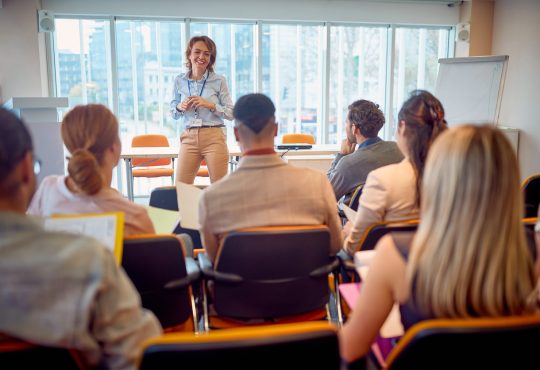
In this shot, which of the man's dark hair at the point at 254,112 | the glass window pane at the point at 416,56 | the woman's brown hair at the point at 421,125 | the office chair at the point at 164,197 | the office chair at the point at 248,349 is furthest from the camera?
the glass window pane at the point at 416,56

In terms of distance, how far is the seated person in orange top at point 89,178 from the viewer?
154cm

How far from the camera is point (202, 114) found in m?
3.84

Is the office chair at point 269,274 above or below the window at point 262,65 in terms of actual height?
below

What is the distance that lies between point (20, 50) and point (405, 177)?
5.64 metres

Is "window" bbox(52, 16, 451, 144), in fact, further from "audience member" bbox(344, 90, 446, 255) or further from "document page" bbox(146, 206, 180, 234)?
"document page" bbox(146, 206, 180, 234)

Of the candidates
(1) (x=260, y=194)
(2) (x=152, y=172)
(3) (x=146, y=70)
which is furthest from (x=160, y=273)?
(3) (x=146, y=70)

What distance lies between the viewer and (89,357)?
93 centimetres

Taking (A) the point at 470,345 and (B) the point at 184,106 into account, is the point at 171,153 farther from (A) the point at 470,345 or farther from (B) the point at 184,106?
(A) the point at 470,345

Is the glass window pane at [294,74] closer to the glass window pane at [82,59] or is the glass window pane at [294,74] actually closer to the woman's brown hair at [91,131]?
the glass window pane at [82,59]

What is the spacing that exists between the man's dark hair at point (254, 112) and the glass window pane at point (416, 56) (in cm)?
594

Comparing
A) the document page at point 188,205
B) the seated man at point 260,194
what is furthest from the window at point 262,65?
the seated man at point 260,194

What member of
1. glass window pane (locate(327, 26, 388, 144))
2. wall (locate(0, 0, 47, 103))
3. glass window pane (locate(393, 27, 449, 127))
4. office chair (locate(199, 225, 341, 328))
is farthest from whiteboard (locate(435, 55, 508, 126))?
wall (locate(0, 0, 47, 103))

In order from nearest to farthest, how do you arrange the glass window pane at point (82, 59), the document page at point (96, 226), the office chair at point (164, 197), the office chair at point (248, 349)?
the office chair at point (248, 349), the document page at point (96, 226), the office chair at point (164, 197), the glass window pane at point (82, 59)

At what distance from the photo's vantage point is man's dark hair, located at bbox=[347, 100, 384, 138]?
115 inches
